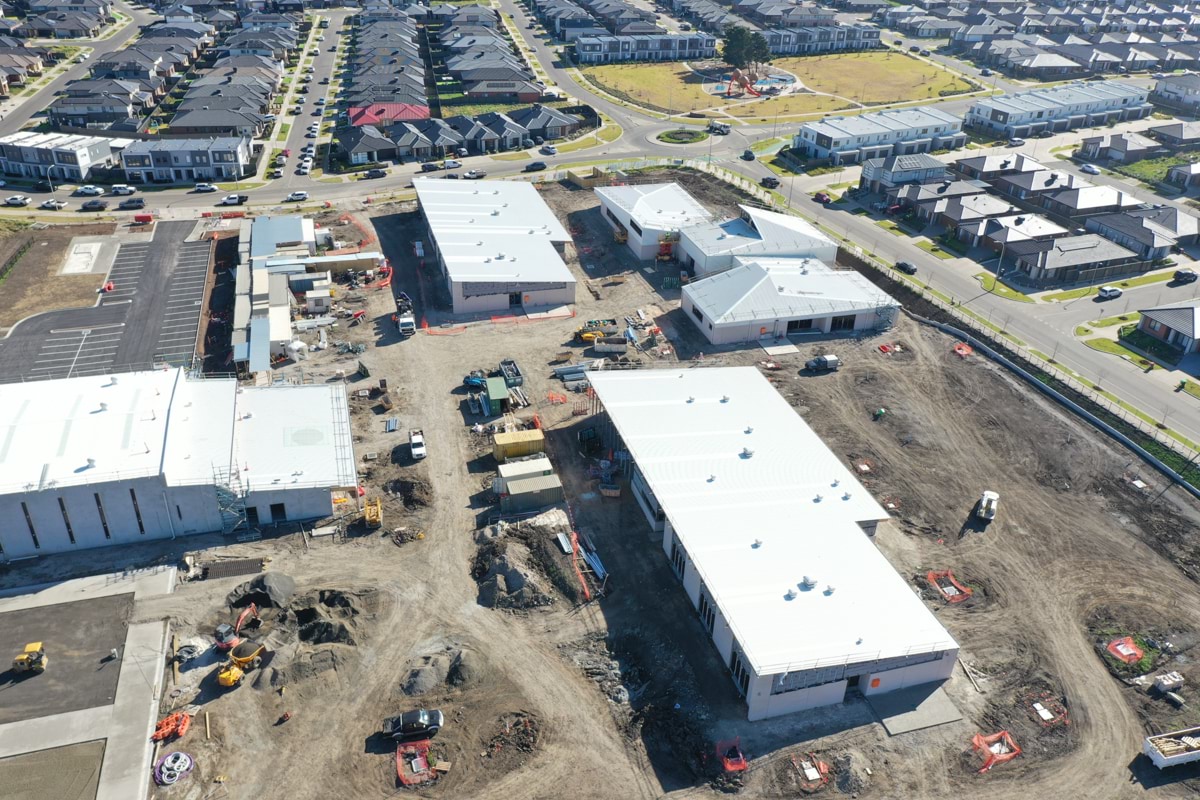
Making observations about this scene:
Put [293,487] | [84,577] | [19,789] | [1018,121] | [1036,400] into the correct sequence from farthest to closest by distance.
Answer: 1. [1018,121]
2. [1036,400]
3. [293,487]
4. [84,577]
5. [19,789]

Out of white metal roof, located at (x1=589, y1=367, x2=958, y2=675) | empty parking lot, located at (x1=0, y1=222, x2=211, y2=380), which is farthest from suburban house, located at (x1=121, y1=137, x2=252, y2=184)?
white metal roof, located at (x1=589, y1=367, x2=958, y2=675)

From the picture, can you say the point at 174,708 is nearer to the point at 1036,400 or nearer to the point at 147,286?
the point at 147,286

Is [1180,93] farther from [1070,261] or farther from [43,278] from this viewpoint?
[43,278]

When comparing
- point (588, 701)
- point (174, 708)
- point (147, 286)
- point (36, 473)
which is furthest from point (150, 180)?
point (588, 701)

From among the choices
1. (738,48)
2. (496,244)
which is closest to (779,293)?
(496,244)

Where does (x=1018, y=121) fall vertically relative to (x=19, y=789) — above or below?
above

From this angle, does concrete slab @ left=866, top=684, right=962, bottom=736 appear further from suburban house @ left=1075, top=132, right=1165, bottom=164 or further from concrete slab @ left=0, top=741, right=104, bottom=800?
suburban house @ left=1075, top=132, right=1165, bottom=164
